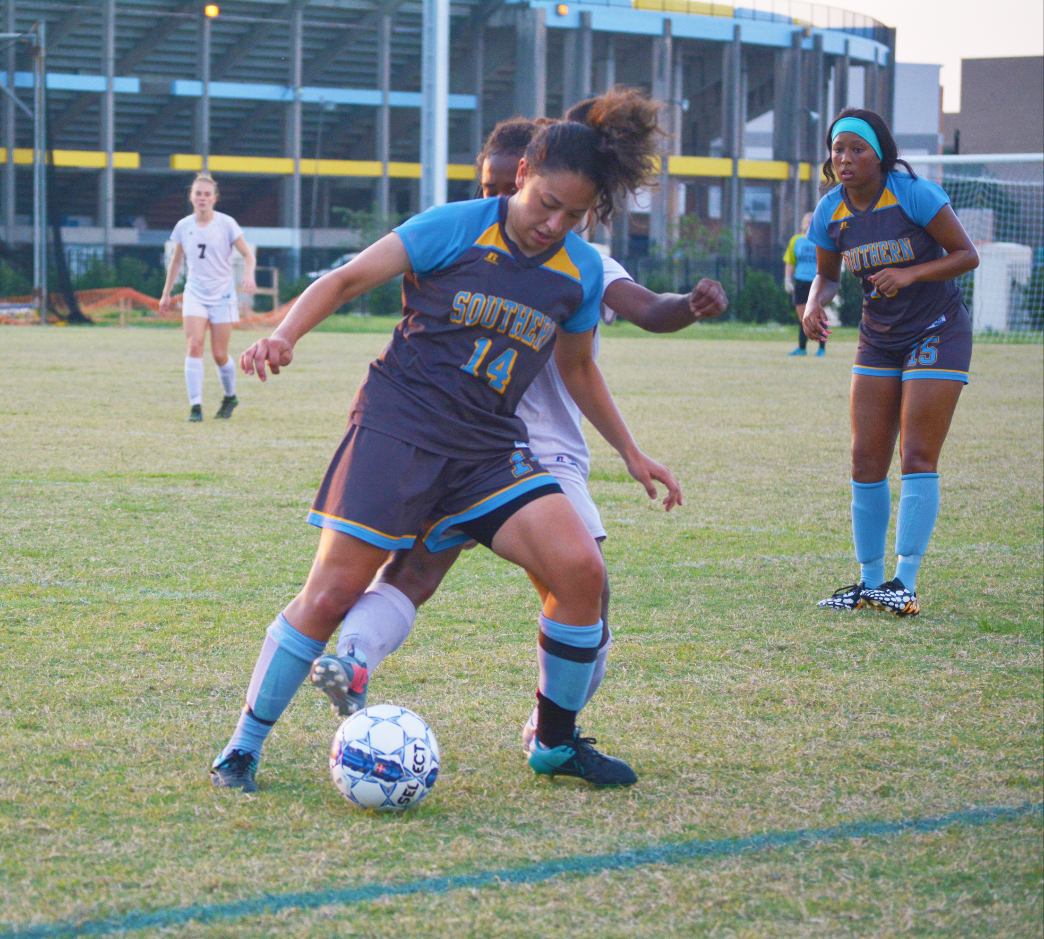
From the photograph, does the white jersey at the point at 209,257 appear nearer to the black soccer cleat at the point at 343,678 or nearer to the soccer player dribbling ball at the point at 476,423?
the soccer player dribbling ball at the point at 476,423

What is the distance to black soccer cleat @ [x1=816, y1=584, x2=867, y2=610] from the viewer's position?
16.7 feet

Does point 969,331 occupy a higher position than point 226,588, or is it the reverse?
point 969,331

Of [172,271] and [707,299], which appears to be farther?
[172,271]

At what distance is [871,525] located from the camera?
17.6ft

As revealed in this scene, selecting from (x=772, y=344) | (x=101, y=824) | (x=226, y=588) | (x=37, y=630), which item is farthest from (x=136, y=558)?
(x=772, y=344)

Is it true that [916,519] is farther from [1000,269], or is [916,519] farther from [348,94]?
[348,94]

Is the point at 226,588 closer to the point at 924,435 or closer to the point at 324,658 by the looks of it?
the point at 324,658

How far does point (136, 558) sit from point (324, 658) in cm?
305

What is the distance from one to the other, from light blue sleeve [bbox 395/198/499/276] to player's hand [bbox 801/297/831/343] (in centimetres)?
267

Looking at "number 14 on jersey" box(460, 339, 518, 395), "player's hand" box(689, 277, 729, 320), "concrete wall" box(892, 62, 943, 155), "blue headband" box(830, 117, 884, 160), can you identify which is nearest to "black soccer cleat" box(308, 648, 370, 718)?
"number 14 on jersey" box(460, 339, 518, 395)

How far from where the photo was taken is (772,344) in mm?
25688

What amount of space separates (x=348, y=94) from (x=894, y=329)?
41923 mm

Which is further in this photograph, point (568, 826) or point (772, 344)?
point (772, 344)

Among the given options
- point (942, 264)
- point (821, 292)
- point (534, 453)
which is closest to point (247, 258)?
point (821, 292)
